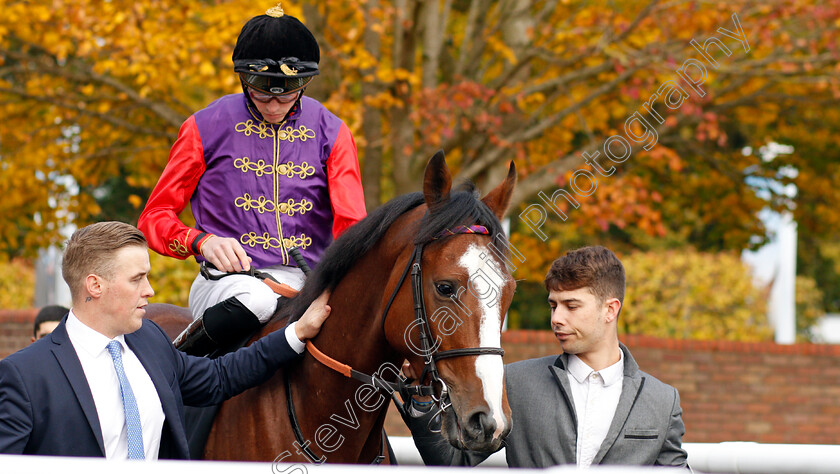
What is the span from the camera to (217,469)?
1.50 meters

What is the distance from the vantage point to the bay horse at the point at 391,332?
2598 millimetres

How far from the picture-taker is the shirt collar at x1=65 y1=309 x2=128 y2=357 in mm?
2602

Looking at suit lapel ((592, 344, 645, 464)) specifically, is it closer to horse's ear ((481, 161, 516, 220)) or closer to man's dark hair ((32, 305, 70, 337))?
horse's ear ((481, 161, 516, 220))

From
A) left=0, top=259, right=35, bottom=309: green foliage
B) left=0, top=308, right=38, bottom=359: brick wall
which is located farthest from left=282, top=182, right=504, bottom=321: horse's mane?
left=0, top=259, right=35, bottom=309: green foliage

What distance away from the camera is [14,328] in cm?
865

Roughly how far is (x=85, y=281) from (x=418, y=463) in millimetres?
1899

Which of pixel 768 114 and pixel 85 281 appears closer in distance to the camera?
pixel 85 281

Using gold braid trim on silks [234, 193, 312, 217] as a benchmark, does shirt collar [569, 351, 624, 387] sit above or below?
below

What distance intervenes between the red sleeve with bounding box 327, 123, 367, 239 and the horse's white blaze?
95 cm

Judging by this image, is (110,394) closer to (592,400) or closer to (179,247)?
(179,247)

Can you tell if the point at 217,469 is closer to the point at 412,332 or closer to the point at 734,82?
the point at 412,332

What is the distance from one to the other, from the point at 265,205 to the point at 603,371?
1479 millimetres

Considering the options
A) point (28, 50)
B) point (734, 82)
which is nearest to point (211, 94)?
point (28, 50)

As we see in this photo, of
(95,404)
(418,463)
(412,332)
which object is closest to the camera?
(95,404)
